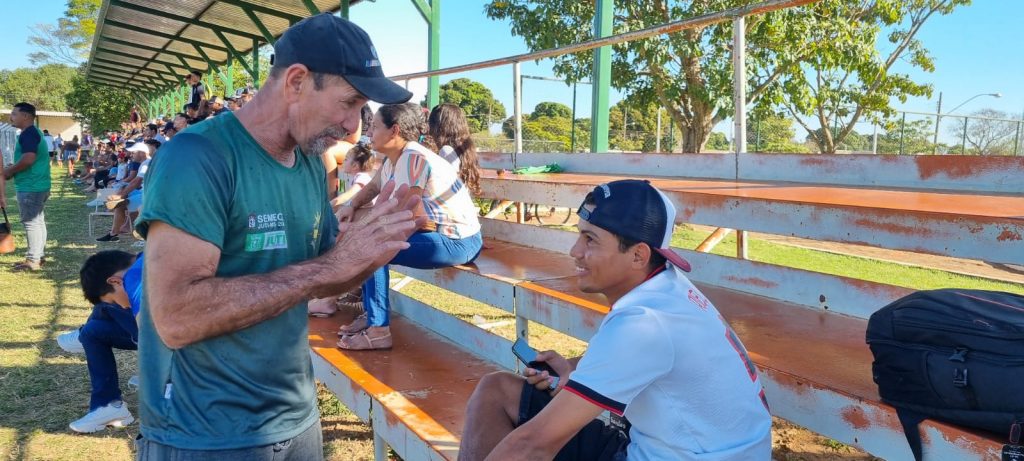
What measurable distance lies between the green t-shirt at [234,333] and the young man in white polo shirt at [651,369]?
64cm

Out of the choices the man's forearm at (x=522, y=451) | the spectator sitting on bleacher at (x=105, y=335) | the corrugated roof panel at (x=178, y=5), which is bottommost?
the spectator sitting on bleacher at (x=105, y=335)

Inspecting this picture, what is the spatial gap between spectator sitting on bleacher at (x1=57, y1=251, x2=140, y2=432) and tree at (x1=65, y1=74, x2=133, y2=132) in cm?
4178

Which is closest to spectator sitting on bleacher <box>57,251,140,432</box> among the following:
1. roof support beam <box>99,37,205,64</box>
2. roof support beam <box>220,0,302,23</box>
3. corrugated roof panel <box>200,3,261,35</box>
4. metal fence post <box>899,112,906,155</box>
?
roof support beam <box>220,0,302,23</box>

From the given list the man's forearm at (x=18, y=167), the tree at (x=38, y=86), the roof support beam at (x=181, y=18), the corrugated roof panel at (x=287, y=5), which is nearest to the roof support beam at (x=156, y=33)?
the roof support beam at (x=181, y=18)

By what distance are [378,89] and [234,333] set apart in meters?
0.67

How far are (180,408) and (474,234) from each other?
2700mm

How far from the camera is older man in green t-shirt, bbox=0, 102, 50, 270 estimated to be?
314 inches

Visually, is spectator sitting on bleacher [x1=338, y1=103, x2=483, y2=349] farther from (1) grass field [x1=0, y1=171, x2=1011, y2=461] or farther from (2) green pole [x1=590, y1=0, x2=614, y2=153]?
(2) green pole [x1=590, y1=0, x2=614, y2=153]

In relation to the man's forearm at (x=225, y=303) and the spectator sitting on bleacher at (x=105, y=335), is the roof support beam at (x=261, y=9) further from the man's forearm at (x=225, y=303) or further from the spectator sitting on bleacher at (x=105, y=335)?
the man's forearm at (x=225, y=303)

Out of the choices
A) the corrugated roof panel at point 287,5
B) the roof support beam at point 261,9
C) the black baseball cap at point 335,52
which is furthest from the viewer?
the roof support beam at point 261,9

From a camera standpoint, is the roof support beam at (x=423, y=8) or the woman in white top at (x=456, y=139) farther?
the roof support beam at (x=423, y=8)

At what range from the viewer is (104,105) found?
42.8 m

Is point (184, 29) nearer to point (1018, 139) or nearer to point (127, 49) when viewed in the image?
point (127, 49)

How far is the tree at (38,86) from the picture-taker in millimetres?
82125
